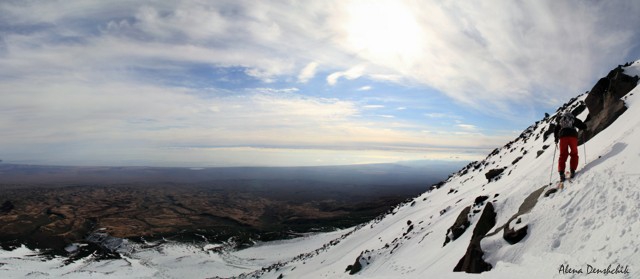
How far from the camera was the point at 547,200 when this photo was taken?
12.6 meters

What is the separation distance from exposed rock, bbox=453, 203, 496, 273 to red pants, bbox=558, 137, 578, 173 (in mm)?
3512

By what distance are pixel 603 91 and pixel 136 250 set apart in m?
127

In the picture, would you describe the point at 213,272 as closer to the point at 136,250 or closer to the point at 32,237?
the point at 136,250

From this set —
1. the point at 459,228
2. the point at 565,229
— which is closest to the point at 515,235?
the point at 565,229

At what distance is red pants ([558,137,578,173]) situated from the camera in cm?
1326

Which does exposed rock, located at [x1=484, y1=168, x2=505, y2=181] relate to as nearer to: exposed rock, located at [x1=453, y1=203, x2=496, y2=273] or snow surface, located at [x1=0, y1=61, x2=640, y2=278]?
snow surface, located at [x1=0, y1=61, x2=640, y2=278]

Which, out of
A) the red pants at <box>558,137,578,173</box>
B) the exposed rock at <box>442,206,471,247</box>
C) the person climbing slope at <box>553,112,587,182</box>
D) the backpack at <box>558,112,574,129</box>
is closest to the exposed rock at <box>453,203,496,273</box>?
the exposed rock at <box>442,206,471,247</box>

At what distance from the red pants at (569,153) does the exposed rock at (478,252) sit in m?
3.51

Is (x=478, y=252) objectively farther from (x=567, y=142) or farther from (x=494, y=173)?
(x=494, y=173)

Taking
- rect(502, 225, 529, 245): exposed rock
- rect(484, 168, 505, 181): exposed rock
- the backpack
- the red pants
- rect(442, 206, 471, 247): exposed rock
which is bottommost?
rect(442, 206, 471, 247): exposed rock

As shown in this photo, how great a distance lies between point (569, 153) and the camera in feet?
44.6

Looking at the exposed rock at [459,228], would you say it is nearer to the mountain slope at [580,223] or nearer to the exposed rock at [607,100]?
the mountain slope at [580,223]

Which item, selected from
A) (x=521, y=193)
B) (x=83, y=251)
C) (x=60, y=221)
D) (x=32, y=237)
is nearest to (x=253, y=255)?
(x=83, y=251)

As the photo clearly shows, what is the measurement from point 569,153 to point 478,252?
18.5ft
